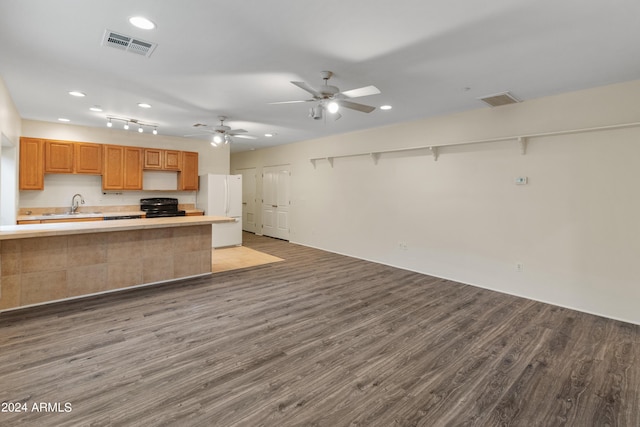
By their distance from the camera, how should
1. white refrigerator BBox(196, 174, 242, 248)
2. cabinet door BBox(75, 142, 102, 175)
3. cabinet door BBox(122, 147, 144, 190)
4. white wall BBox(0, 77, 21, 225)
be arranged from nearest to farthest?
white wall BBox(0, 77, 21, 225), cabinet door BBox(75, 142, 102, 175), cabinet door BBox(122, 147, 144, 190), white refrigerator BBox(196, 174, 242, 248)

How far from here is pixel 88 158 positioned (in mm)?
6012

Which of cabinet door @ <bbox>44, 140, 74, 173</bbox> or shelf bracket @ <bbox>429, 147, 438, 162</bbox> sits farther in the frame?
cabinet door @ <bbox>44, 140, 74, 173</bbox>

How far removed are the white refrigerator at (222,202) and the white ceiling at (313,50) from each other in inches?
118

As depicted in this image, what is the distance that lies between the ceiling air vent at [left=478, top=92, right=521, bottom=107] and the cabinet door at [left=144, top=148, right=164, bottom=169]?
6399mm

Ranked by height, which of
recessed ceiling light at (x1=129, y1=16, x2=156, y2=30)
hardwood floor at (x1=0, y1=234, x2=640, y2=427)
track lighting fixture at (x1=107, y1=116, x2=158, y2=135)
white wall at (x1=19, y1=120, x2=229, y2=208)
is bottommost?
hardwood floor at (x1=0, y1=234, x2=640, y2=427)

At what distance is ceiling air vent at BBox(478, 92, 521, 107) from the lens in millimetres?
3918

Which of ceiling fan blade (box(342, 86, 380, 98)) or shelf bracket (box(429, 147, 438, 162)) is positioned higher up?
ceiling fan blade (box(342, 86, 380, 98))

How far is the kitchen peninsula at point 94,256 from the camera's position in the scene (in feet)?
11.4

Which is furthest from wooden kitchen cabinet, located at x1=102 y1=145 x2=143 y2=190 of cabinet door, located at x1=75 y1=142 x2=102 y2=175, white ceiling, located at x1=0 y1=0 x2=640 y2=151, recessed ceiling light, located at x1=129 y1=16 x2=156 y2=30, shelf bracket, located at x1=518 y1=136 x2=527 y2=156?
shelf bracket, located at x1=518 y1=136 x2=527 y2=156

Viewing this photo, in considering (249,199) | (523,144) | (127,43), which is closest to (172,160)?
(249,199)

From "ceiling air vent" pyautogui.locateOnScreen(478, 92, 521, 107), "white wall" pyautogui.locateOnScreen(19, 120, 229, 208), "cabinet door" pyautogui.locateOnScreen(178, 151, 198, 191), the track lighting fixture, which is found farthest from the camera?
"cabinet door" pyautogui.locateOnScreen(178, 151, 198, 191)

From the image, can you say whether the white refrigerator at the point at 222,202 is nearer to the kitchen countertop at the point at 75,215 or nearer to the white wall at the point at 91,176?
the white wall at the point at 91,176

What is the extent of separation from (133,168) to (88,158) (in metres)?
0.78

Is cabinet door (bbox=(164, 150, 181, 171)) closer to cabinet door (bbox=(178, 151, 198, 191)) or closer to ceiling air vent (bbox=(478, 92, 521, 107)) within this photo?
cabinet door (bbox=(178, 151, 198, 191))
